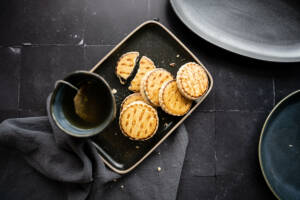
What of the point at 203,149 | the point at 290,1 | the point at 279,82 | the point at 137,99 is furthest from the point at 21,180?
the point at 290,1

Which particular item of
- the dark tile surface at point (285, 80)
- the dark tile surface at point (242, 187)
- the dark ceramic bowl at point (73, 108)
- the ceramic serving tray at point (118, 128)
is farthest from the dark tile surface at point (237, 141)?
the dark ceramic bowl at point (73, 108)

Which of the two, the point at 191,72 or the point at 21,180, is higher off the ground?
the point at 191,72

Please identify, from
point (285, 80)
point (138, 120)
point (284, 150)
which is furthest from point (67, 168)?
point (285, 80)

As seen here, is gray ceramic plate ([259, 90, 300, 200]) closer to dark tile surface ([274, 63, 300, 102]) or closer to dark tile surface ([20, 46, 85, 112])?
dark tile surface ([274, 63, 300, 102])

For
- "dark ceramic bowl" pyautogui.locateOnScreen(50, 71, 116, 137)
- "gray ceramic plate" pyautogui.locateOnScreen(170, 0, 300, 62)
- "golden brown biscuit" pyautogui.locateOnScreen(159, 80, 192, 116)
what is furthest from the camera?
"gray ceramic plate" pyautogui.locateOnScreen(170, 0, 300, 62)

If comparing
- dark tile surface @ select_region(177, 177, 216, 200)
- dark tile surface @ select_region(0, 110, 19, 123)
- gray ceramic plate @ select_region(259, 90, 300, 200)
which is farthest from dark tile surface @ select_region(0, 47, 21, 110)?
gray ceramic plate @ select_region(259, 90, 300, 200)

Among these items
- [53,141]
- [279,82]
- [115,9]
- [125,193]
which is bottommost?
[125,193]

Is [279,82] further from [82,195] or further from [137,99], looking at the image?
[82,195]
